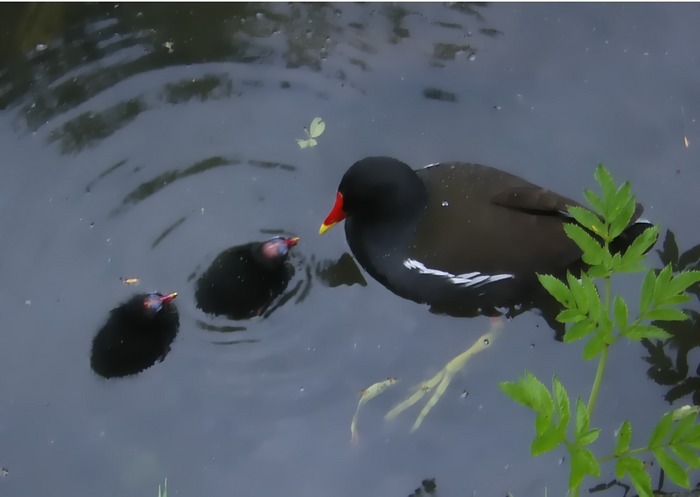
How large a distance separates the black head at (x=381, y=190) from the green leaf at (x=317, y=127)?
2.00 ft

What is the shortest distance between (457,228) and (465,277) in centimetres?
18

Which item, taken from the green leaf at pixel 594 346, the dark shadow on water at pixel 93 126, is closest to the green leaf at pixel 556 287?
the green leaf at pixel 594 346

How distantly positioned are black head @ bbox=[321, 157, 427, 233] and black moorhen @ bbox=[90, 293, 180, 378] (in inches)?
31.1

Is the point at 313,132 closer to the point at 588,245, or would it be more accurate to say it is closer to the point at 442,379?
the point at 442,379

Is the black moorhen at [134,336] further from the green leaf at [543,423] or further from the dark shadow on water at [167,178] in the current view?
the green leaf at [543,423]

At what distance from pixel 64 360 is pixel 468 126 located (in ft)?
6.54

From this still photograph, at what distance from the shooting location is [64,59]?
12.6ft

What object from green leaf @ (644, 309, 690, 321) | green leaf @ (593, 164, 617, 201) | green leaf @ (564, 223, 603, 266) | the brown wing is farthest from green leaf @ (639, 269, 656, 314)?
the brown wing

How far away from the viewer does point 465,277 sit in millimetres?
3074

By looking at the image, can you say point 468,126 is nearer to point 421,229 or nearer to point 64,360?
point 421,229

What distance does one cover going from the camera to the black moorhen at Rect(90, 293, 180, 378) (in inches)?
121

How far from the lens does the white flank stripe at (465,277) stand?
10.1 feet

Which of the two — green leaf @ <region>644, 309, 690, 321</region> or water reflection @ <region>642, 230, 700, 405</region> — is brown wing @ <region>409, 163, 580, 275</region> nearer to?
water reflection @ <region>642, 230, 700, 405</region>

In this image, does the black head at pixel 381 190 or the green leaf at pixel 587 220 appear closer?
the green leaf at pixel 587 220
